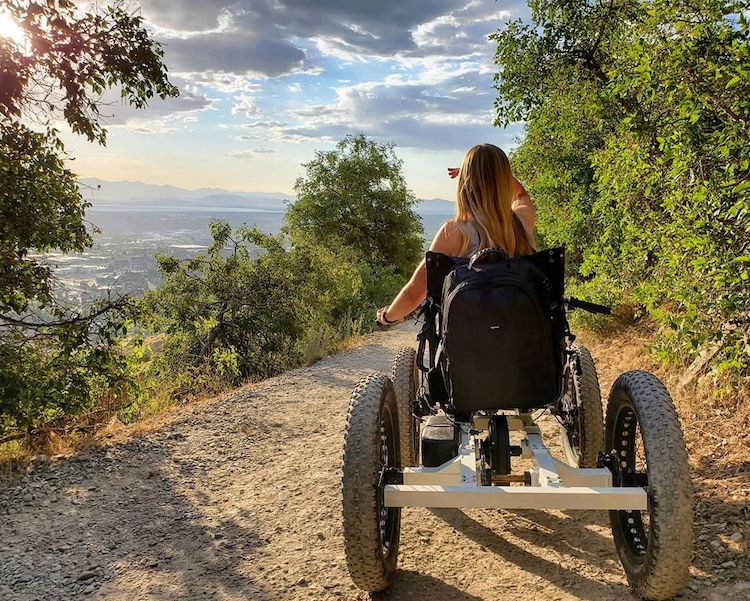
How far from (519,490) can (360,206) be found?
2678 cm

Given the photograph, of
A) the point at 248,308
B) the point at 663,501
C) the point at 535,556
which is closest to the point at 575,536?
the point at 535,556

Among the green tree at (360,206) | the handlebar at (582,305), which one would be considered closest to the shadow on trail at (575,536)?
the handlebar at (582,305)

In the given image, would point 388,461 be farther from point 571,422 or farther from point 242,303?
point 242,303

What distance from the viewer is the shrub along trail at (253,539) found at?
284 cm

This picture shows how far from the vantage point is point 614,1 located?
6508 mm

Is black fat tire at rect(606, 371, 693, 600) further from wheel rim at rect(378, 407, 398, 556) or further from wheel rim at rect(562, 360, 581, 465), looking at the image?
wheel rim at rect(378, 407, 398, 556)

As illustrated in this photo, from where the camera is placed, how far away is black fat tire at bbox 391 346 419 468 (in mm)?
3867

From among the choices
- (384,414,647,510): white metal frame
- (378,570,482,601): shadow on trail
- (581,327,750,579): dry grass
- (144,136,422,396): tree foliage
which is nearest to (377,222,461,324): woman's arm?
(384,414,647,510): white metal frame

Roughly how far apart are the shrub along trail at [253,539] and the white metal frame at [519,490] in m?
0.58

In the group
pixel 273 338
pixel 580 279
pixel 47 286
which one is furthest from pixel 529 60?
pixel 273 338

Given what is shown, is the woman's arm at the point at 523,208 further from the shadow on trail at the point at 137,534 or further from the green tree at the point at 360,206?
the green tree at the point at 360,206

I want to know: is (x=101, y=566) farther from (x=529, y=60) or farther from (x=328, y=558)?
(x=529, y=60)

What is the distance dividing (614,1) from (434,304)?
5630 millimetres

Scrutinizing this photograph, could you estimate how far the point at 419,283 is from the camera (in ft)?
9.62
